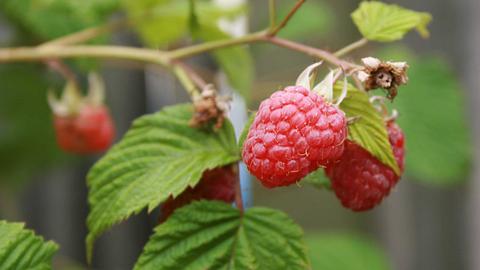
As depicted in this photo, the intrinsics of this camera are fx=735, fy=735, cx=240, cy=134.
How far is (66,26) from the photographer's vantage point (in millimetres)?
1366

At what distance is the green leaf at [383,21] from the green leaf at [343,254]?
896 millimetres

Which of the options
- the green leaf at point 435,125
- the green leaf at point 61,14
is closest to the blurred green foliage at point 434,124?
the green leaf at point 435,125

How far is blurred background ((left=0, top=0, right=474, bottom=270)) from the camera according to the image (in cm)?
137

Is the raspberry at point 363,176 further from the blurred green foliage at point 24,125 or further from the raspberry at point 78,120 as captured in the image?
the blurred green foliage at point 24,125

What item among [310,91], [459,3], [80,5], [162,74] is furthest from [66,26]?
[459,3]

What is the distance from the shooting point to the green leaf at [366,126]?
0.62 metres

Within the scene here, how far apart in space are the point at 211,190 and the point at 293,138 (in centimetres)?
18

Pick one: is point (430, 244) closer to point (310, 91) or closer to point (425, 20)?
point (425, 20)

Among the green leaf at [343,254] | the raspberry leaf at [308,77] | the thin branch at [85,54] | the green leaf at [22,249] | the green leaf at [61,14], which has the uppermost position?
the green leaf at [61,14]

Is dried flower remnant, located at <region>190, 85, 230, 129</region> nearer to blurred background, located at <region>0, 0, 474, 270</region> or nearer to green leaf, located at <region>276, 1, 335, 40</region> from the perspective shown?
blurred background, located at <region>0, 0, 474, 270</region>

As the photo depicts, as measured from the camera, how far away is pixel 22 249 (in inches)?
24.7

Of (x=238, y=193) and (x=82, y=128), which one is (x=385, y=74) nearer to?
(x=238, y=193)

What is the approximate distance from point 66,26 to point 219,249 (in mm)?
815

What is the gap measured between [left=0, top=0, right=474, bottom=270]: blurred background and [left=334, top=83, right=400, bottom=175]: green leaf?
1.54 feet
